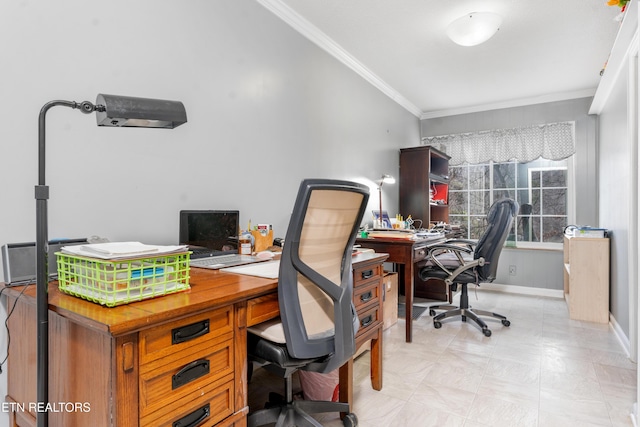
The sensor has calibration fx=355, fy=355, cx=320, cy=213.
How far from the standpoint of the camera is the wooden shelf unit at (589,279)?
10.6 ft

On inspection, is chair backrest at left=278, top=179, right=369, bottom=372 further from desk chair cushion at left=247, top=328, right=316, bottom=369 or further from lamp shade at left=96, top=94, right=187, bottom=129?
lamp shade at left=96, top=94, right=187, bottom=129

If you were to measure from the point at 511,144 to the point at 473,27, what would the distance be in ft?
7.91

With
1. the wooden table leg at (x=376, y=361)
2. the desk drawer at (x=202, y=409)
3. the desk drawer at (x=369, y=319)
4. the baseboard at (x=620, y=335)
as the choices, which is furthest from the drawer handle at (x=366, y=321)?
the baseboard at (x=620, y=335)

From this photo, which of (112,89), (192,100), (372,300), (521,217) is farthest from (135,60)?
(521,217)

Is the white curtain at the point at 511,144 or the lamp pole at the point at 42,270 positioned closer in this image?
the lamp pole at the point at 42,270

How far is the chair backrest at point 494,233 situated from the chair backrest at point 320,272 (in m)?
1.93

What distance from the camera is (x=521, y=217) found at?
14.8 ft

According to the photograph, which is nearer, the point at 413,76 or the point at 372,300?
the point at 372,300

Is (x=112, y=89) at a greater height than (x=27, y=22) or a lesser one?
lesser

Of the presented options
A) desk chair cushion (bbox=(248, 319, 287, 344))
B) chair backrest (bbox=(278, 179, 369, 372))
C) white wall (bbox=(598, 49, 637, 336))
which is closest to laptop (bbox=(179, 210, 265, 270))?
desk chair cushion (bbox=(248, 319, 287, 344))

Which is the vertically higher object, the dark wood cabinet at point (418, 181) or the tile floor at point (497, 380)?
the dark wood cabinet at point (418, 181)

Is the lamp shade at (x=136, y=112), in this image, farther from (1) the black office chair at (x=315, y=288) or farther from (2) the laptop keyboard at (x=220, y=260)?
(2) the laptop keyboard at (x=220, y=260)

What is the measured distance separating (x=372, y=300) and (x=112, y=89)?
161 cm

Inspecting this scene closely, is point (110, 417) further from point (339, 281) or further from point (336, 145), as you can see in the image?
point (336, 145)
